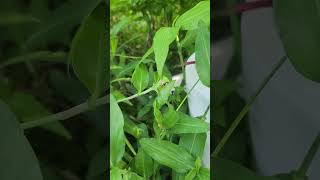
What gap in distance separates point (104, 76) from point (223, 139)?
0.09 meters

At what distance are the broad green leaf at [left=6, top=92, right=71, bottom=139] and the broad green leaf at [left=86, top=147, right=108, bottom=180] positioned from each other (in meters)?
0.02

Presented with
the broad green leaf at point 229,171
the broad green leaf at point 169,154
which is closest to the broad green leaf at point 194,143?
the broad green leaf at point 169,154

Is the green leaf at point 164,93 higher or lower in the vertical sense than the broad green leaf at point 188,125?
higher

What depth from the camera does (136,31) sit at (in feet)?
1.87

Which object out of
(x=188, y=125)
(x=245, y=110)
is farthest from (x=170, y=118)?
(x=245, y=110)

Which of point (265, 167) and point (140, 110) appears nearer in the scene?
point (265, 167)

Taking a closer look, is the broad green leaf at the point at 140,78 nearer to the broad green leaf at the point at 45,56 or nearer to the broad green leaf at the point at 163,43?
the broad green leaf at the point at 163,43

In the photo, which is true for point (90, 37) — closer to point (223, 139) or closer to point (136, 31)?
point (223, 139)

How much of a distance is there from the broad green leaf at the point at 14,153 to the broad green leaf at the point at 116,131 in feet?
0.26

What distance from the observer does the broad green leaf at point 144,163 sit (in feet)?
1.33

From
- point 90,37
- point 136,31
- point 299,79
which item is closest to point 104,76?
point 90,37

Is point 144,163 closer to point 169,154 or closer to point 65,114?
point 169,154

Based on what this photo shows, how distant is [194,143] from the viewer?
1.29ft

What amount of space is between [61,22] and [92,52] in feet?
0.08
